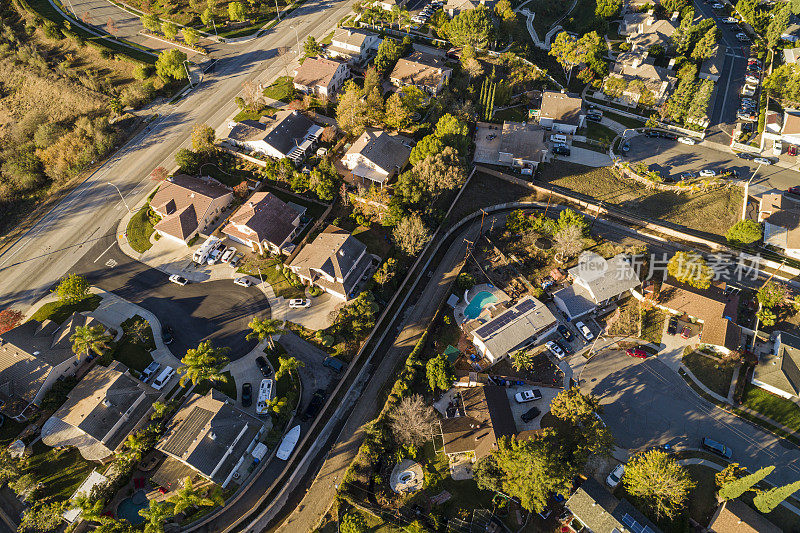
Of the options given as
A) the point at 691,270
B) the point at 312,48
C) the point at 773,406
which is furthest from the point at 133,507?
the point at 312,48

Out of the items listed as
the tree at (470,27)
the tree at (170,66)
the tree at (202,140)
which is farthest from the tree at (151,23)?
the tree at (470,27)

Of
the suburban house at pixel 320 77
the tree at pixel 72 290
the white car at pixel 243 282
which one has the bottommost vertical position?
the white car at pixel 243 282

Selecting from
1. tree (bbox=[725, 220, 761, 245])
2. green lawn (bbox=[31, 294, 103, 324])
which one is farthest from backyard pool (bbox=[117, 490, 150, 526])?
tree (bbox=[725, 220, 761, 245])

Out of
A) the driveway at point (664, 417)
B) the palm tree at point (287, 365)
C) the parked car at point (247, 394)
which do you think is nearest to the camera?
the driveway at point (664, 417)

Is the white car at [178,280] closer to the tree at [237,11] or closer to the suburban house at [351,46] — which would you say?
the suburban house at [351,46]

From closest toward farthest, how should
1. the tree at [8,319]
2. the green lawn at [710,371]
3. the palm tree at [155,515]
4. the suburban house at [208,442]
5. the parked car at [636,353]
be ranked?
the palm tree at [155,515], the suburban house at [208,442], the green lawn at [710,371], the tree at [8,319], the parked car at [636,353]

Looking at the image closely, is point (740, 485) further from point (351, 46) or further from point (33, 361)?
point (351, 46)

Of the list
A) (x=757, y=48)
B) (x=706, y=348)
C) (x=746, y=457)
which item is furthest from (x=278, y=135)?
(x=757, y=48)
